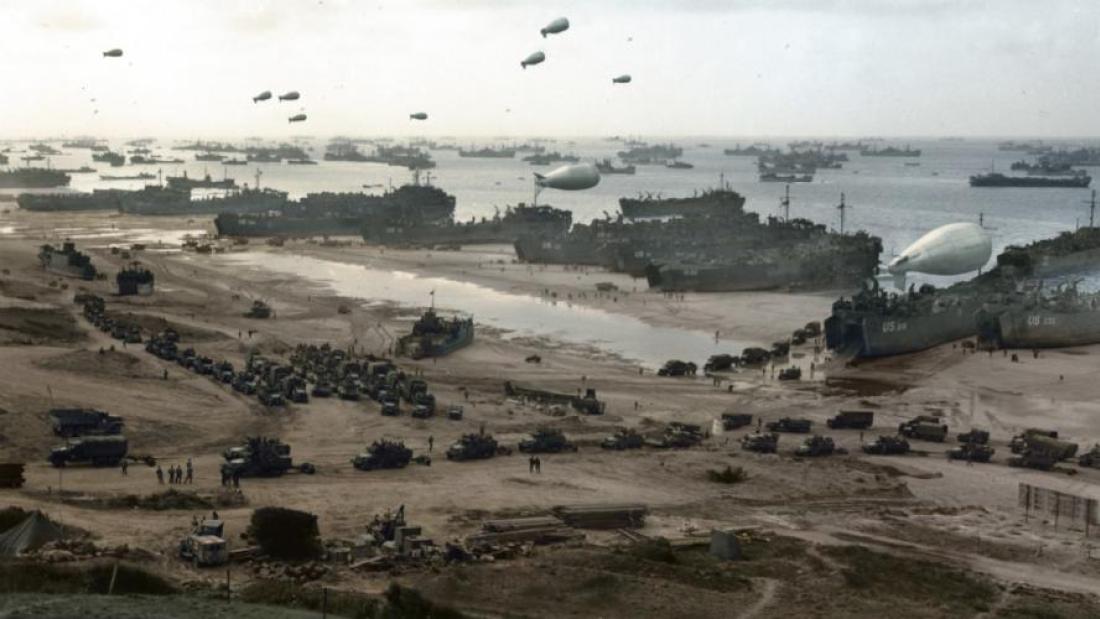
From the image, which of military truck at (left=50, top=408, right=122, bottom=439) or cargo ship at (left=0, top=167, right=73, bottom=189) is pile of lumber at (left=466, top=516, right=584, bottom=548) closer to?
military truck at (left=50, top=408, right=122, bottom=439)

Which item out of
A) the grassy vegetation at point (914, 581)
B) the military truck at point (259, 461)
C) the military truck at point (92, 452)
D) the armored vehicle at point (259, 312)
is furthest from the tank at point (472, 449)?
the armored vehicle at point (259, 312)

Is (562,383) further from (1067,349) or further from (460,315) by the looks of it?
(1067,349)

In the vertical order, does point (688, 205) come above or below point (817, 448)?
above

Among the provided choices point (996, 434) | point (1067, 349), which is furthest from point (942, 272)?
point (996, 434)

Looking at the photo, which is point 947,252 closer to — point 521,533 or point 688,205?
point 521,533

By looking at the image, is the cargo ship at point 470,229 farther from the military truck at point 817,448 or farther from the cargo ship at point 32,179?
the cargo ship at point 32,179

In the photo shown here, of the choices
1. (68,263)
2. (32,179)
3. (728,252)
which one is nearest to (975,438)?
(728,252)

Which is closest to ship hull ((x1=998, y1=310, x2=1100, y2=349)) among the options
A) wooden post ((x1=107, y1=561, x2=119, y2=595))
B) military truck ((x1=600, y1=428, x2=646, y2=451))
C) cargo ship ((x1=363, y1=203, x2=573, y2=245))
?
military truck ((x1=600, y1=428, x2=646, y2=451))
